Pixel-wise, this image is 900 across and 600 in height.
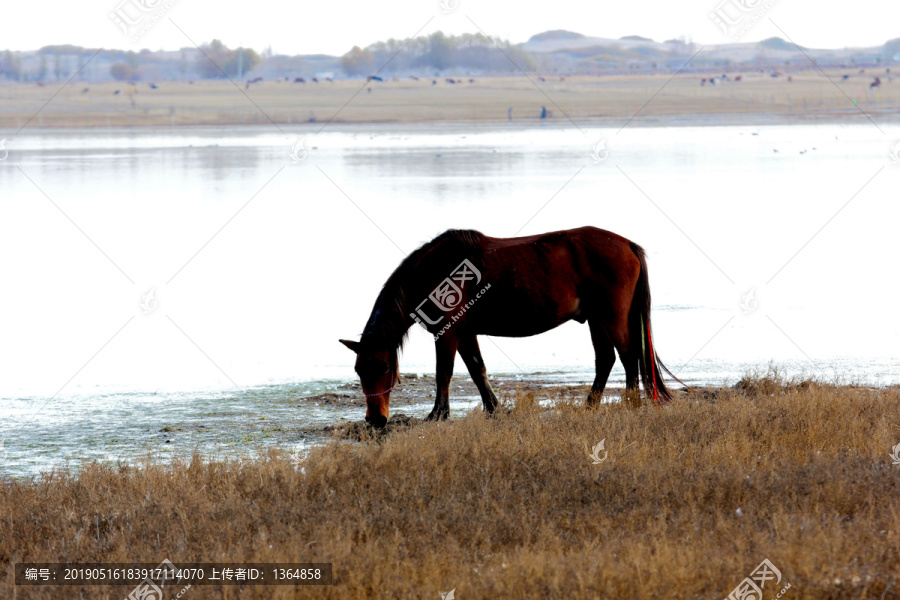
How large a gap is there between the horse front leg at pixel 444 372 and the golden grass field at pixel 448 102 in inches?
2539

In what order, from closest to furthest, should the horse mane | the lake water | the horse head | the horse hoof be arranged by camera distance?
1. the horse head
2. the horse mane
3. the horse hoof
4. the lake water

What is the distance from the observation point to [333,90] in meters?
107

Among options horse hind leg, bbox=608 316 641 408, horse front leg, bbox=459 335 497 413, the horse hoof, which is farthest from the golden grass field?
the horse hoof

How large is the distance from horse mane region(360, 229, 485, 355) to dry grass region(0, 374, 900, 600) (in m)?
0.83

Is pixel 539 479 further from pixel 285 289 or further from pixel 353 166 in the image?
pixel 353 166

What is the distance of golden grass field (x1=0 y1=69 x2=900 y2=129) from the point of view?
78.1 metres

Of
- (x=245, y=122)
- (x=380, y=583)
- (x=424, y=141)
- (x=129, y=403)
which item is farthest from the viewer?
(x=245, y=122)

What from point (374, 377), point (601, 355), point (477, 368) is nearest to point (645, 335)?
point (601, 355)

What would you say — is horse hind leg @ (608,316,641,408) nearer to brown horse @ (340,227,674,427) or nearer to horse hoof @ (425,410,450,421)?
brown horse @ (340,227,674,427)

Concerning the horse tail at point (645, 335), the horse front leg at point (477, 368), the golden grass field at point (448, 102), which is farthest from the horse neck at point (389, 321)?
the golden grass field at point (448, 102)

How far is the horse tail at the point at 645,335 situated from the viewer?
902 centimetres

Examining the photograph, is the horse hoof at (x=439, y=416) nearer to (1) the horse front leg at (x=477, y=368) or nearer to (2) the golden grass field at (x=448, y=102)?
(1) the horse front leg at (x=477, y=368)

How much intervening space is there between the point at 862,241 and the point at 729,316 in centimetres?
766

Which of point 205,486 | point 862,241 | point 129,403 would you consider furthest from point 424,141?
point 205,486
